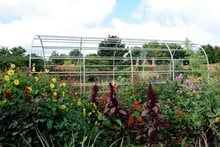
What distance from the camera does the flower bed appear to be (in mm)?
3434

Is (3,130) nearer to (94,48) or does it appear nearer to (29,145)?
(29,145)

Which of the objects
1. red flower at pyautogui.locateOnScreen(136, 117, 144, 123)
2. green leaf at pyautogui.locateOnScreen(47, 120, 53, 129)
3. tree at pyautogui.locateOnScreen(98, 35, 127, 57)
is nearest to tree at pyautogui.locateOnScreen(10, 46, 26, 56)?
tree at pyautogui.locateOnScreen(98, 35, 127, 57)

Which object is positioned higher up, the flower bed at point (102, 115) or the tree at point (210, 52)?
the tree at point (210, 52)

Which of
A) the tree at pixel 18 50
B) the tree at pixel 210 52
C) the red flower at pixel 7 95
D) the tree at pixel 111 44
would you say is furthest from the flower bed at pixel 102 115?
the tree at pixel 210 52

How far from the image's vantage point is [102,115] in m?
3.88

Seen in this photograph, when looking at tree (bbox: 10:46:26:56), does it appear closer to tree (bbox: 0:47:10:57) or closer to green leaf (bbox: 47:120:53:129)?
tree (bbox: 0:47:10:57)

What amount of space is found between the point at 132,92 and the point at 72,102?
1.11 metres

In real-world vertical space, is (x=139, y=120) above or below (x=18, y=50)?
below

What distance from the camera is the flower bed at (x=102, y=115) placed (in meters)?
3.43

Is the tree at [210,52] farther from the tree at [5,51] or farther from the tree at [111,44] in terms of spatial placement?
the tree at [5,51]

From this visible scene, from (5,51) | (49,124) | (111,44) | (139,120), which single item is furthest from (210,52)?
(49,124)

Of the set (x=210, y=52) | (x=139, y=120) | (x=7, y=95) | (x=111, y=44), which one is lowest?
(x=139, y=120)

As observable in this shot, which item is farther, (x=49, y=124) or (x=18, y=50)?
(x=18, y=50)

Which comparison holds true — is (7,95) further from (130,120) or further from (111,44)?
(111,44)
